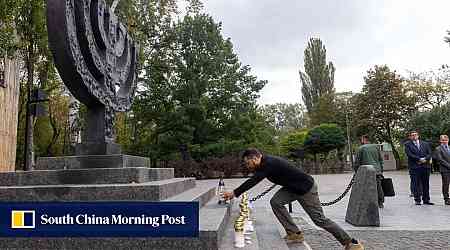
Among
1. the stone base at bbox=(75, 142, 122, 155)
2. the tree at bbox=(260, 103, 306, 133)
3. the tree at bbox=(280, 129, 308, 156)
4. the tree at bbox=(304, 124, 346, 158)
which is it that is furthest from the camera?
the tree at bbox=(260, 103, 306, 133)

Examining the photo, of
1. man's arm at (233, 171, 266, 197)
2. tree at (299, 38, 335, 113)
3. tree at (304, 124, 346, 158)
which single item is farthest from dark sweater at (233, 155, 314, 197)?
tree at (299, 38, 335, 113)

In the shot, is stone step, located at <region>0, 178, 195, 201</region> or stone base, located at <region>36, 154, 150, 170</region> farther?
stone base, located at <region>36, 154, 150, 170</region>

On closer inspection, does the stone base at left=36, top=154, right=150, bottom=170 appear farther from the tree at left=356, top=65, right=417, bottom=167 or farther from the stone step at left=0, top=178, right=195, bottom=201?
the tree at left=356, top=65, right=417, bottom=167

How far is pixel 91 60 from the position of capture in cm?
694

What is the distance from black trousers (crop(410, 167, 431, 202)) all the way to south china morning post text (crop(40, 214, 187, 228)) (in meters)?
7.98

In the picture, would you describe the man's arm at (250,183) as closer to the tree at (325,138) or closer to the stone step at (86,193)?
the stone step at (86,193)

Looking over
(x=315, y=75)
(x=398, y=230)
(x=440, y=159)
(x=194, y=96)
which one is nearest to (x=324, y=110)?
(x=315, y=75)

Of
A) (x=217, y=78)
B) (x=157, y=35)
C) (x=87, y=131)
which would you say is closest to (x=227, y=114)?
(x=217, y=78)

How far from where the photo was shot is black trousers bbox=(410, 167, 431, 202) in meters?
10.3

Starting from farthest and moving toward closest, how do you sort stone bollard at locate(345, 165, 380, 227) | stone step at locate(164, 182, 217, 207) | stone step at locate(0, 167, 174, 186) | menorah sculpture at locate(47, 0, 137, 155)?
stone bollard at locate(345, 165, 380, 227), menorah sculpture at locate(47, 0, 137, 155), stone step at locate(164, 182, 217, 207), stone step at locate(0, 167, 174, 186)

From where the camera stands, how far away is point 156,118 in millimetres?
30281

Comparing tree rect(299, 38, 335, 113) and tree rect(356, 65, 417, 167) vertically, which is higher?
tree rect(299, 38, 335, 113)

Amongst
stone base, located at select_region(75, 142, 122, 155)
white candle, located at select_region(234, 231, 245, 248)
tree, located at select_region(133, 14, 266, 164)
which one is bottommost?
white candle, located at select_region(234, 231, 245, 248)

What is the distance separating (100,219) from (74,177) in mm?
1756
